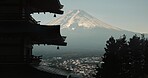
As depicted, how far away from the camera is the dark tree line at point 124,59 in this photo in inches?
1655

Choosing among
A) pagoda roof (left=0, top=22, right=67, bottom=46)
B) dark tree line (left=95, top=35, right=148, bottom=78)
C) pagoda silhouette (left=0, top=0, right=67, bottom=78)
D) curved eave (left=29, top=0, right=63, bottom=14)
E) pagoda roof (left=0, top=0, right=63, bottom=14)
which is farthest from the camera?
dark tree line (left=95, top=35, right=148, bottom=78)

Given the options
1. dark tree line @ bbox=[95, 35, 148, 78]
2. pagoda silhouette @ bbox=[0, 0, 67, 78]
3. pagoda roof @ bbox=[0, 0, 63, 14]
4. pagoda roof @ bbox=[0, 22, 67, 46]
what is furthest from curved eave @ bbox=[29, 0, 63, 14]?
dark tree line @ bbox=[95, 35, 148, 78]

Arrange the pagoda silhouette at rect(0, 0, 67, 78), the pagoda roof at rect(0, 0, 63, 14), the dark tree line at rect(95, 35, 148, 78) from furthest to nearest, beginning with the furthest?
the dark tree line at rect(95, 35, 148, 78)
the pagoda roof at rect(0, 0, 63, 14)
the pagoda silhouette at rect(0, 0, 67, 78)

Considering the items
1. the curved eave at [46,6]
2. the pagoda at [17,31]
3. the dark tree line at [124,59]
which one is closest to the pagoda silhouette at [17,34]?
the pagoda at [17,31]

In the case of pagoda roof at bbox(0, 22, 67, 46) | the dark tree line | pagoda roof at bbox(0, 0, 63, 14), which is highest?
pagoda roof at bbox(0, 0, 63, 14)

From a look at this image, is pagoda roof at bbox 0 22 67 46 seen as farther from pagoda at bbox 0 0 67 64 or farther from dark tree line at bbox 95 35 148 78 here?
dark tree line at bbox 95 35 148 78

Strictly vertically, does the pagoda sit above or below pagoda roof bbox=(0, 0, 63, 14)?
below

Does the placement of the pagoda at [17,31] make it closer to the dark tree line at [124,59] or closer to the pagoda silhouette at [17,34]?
the pagoda silhouette at [17,34]

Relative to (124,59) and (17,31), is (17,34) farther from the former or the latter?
(124,59)

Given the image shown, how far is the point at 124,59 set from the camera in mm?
48281

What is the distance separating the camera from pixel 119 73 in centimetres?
4394

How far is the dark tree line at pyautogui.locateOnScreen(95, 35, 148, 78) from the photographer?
42031mm

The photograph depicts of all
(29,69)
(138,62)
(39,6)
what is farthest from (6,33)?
(138,62)

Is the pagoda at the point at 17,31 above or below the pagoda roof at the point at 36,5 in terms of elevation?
below
